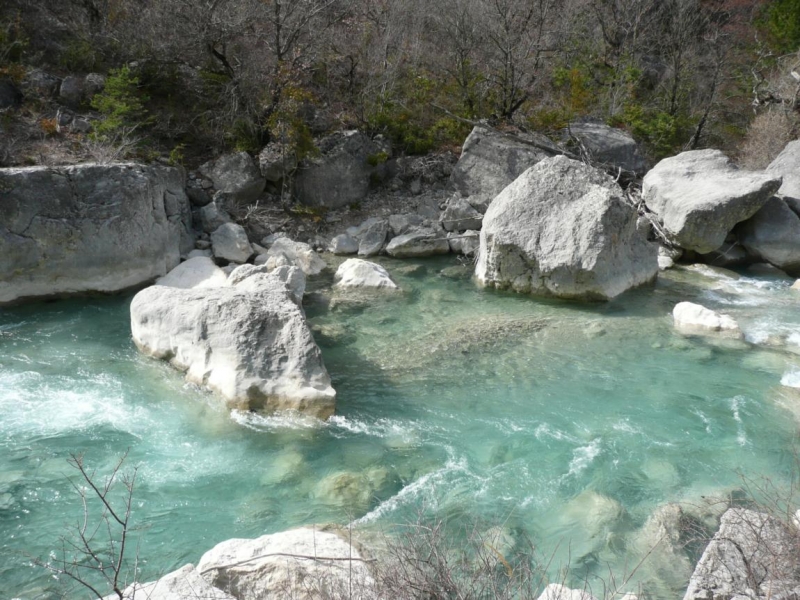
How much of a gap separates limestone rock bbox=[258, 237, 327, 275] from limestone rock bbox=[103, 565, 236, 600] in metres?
7.57

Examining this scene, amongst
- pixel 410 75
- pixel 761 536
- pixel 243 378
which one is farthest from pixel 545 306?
pixel 410 75

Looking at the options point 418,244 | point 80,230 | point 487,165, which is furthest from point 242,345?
point 487,165

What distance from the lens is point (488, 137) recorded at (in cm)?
1452

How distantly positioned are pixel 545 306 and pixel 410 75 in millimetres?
9181

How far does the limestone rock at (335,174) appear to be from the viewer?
45.5 feet

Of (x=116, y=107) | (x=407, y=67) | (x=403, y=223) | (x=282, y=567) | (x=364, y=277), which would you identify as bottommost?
(x=282, y=567)

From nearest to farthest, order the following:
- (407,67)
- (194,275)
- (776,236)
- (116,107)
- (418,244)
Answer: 1. (194,275)
2. (116,107)
3. (776,236)
4. (418,244)
5. (407,67)

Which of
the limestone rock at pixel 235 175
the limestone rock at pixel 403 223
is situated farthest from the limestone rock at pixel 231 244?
the limestone rock at pixel 403 223

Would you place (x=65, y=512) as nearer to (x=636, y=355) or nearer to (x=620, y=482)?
(x=620, y=482)

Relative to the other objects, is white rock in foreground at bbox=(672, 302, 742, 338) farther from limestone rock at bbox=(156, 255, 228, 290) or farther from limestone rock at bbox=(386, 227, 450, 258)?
limestone rock at bbox=(156, 255, 228, 290)

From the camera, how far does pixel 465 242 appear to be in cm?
1270

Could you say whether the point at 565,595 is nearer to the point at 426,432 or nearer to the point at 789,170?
the point at 426,432

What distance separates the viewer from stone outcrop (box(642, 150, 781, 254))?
11.3 meters

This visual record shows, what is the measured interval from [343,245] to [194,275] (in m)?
3.32
